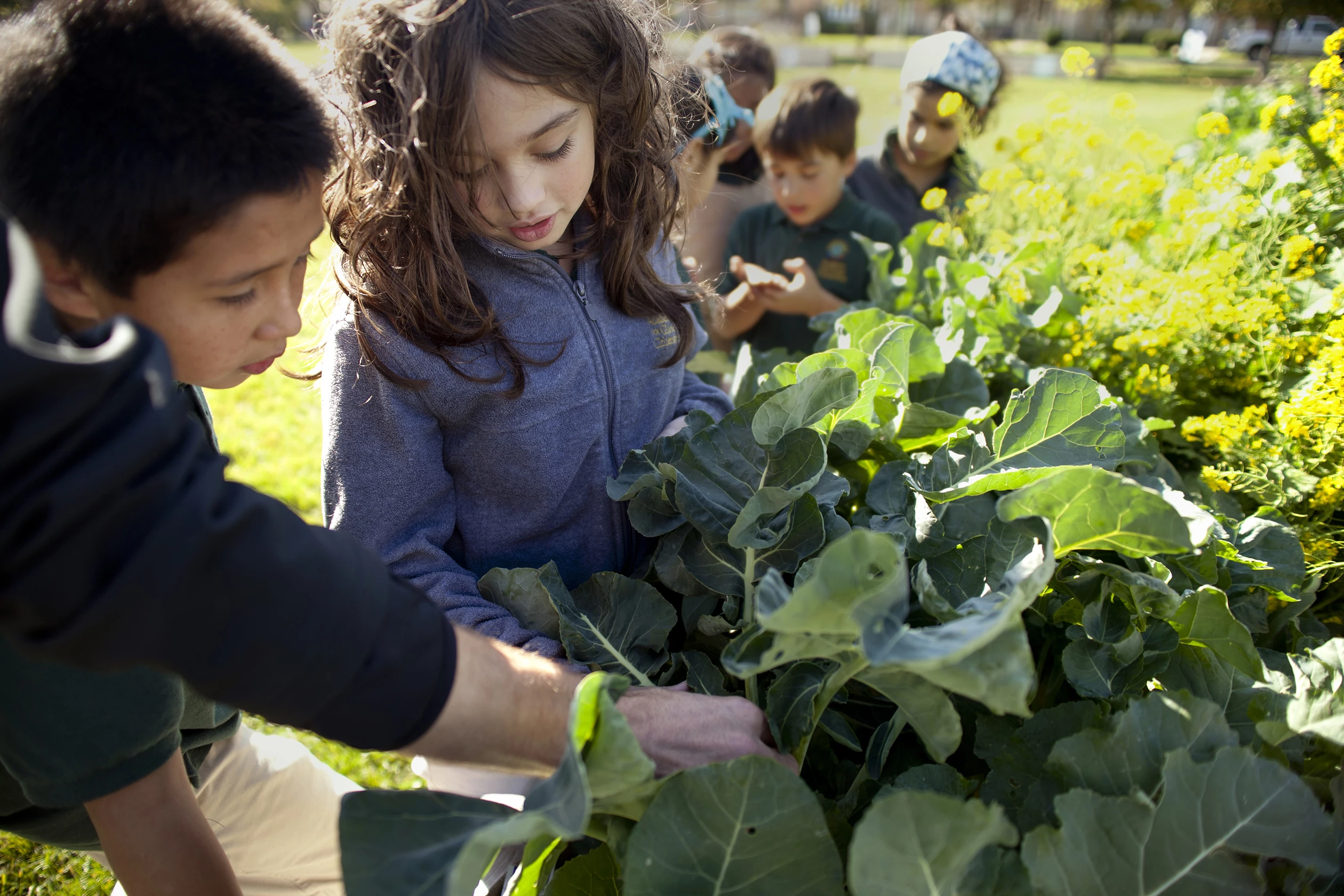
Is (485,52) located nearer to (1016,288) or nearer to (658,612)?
(658,612)

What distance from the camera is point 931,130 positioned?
3254 mm

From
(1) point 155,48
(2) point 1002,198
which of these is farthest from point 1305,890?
(2) point 1002,198

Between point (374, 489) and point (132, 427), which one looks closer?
point (132, 427)

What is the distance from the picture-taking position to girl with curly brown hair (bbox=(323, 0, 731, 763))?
1188 millimetres

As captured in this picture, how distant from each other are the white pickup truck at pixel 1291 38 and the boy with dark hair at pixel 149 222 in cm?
268

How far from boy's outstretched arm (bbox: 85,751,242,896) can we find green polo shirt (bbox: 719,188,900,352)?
2276 mm

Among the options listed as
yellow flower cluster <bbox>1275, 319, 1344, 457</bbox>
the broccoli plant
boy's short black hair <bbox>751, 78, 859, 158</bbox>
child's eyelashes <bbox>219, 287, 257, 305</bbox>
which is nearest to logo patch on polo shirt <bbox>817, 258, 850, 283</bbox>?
boy's short black hair <bbox>751, 78, 859, 158</bbox>

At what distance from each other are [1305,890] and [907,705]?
17.9 inches

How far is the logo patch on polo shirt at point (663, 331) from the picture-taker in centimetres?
155

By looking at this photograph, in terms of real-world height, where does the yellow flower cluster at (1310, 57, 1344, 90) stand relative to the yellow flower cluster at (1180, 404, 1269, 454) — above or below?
above

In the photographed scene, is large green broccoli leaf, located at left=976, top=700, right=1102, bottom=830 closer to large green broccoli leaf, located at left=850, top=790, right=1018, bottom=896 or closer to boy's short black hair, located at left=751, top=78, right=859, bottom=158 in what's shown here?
large green broccoli leaf, located at left=850, top=790, right=1018, bottom=896

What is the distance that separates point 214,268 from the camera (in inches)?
36.9

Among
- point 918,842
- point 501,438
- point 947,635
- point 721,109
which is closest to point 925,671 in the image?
point 947,635

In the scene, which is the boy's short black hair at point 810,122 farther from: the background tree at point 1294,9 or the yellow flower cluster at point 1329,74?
the background tree at point 1294,9
